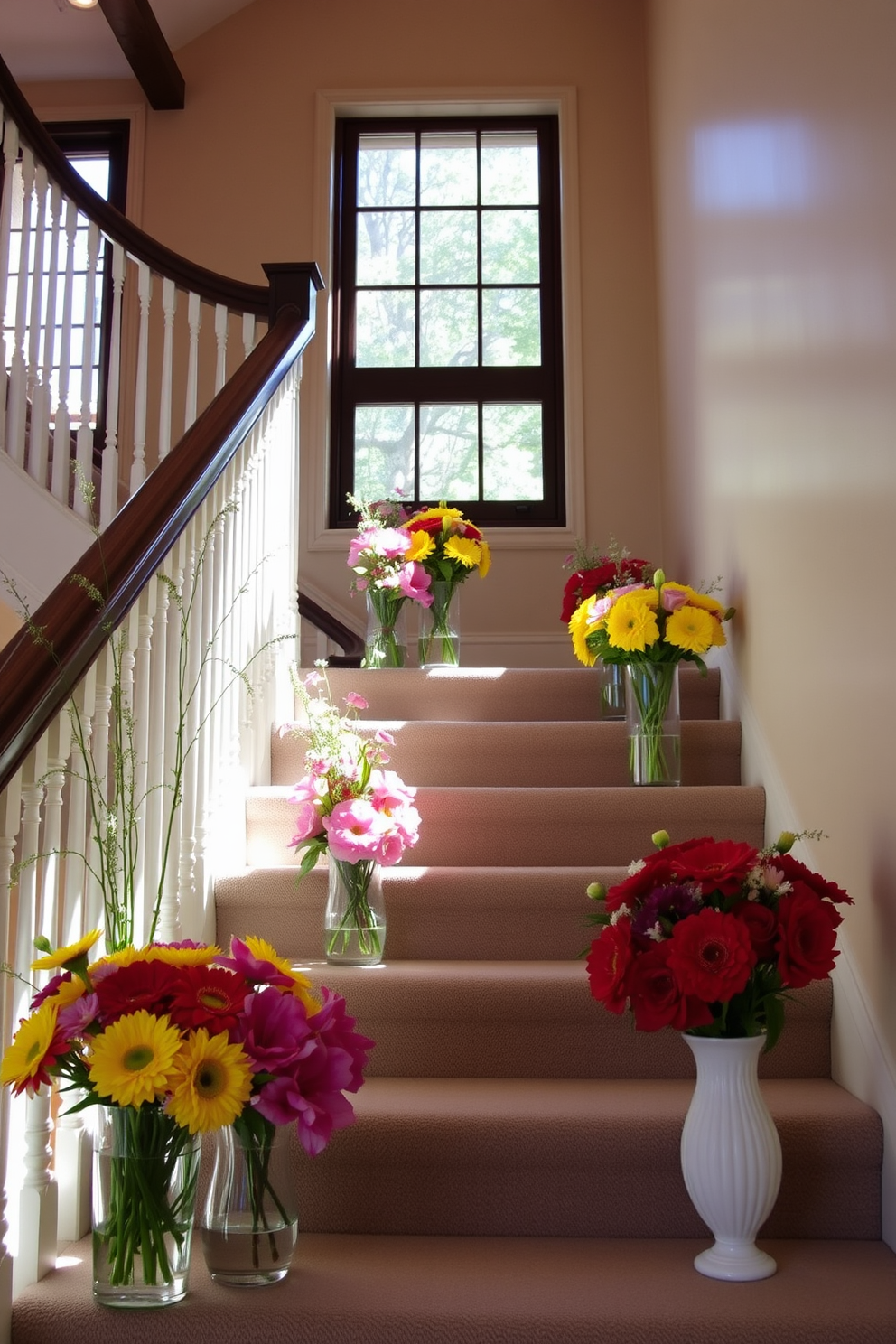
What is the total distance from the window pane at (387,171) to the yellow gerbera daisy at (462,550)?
99.7 inches

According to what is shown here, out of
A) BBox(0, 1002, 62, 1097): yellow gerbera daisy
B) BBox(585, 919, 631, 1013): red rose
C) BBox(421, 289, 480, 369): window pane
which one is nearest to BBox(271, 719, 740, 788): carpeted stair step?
BBox(585, 919, 631, 1013): red rose

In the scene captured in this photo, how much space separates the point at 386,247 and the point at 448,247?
272 mm

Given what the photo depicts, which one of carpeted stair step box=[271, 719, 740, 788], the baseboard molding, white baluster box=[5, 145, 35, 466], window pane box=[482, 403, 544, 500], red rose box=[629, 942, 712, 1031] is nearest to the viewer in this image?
red rose box=[629, 942, 712, 1031]

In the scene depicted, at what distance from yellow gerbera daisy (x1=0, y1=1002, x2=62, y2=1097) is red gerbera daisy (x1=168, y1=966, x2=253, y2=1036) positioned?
0.14 metres

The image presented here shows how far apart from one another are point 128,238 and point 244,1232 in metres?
2.77

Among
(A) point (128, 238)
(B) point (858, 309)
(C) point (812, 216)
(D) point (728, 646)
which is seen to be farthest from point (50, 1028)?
(A) point (128, 238)

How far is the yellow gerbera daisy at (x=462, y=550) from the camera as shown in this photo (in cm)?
354

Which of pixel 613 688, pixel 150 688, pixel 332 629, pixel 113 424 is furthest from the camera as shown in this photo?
pixel 332 629

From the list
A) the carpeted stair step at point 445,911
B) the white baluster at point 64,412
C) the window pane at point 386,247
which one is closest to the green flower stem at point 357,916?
the carpeted stair step at point 445,911

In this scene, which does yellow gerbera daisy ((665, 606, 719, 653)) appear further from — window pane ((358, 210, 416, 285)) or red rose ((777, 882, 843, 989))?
window pane ((358, 210, 416, 285))

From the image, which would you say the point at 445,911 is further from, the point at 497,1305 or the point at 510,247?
the point at 510,247

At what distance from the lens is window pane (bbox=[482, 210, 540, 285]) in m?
5.41

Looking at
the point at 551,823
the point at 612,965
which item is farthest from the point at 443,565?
the point at 612,965

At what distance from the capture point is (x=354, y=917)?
7.62 feet
